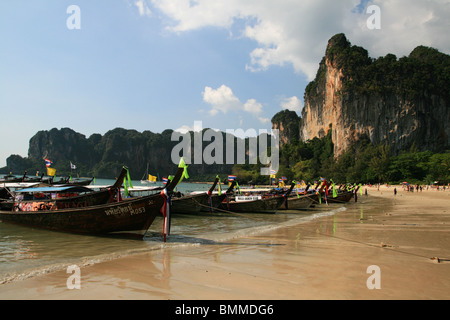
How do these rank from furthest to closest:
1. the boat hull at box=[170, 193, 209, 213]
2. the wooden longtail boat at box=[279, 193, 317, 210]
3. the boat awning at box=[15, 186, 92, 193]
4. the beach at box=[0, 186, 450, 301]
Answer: the wooden longtail boat at box=[279, 193, 317, 210], the boat hull at box=[170, 193, 209, 213], the boat awning at box=[15, 186, 92, 193], the beach at box=[0, 186, 450, 301]

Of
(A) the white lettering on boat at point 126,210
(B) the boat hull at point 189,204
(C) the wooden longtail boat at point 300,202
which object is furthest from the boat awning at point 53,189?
(C) the wooden longtail boat at point 300,202

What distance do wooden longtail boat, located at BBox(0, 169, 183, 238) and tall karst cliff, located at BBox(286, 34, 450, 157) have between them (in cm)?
8187

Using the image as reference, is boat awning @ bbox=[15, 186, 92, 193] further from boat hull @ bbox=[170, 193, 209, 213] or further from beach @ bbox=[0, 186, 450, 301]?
beach @ bbox=[0, 186, 450, 301]

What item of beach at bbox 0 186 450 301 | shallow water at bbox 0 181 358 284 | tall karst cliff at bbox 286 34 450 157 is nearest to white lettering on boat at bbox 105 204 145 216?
shallow water at bbox 0 181 358 284

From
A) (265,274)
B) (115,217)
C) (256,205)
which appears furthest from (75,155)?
(265,274)

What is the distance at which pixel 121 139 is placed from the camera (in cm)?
19362

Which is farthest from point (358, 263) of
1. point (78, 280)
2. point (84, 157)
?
point (84, 157)

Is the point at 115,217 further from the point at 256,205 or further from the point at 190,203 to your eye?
the point at 256,205

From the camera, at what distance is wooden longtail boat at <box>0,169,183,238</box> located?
10227 mm

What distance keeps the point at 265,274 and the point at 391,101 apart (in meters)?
87.5

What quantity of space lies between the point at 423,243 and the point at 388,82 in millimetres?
84161

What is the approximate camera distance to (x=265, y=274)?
604 cm
